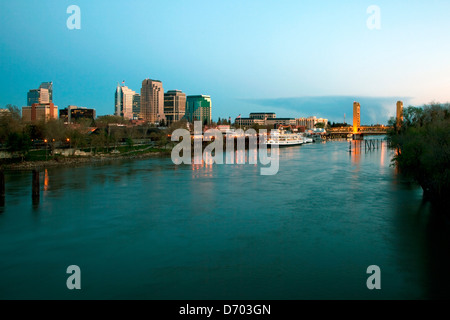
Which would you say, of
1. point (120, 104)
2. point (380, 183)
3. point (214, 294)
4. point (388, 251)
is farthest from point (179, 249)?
point (120, 104)

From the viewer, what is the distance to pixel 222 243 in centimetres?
956

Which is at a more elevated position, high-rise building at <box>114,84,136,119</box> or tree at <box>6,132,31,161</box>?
high-rise building at <box>114,84,136,119</box>

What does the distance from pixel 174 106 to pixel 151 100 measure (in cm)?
958

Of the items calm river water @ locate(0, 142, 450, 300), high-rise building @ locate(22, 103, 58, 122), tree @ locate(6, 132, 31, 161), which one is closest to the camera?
calm river water @ locate(0, 142, 450, 300)

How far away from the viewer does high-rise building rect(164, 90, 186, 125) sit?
461 ft

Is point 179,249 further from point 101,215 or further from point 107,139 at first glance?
point 107,139

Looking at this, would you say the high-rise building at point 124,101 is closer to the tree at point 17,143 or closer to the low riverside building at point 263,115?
the low riverside building at point 263,115

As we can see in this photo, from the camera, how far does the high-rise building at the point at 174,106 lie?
140m

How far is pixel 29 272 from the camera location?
7.77 metres

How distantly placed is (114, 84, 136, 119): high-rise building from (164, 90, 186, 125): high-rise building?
27.7 m

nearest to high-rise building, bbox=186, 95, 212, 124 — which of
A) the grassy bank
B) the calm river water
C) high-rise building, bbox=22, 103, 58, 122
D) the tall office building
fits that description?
the tall office building

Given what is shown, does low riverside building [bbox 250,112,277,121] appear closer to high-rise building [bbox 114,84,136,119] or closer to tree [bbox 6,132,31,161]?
high-rise building [bbox 114,84,136,119]

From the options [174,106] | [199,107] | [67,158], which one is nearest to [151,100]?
[174,106]

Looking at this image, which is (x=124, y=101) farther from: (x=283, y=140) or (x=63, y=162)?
(x=63, y=162)
